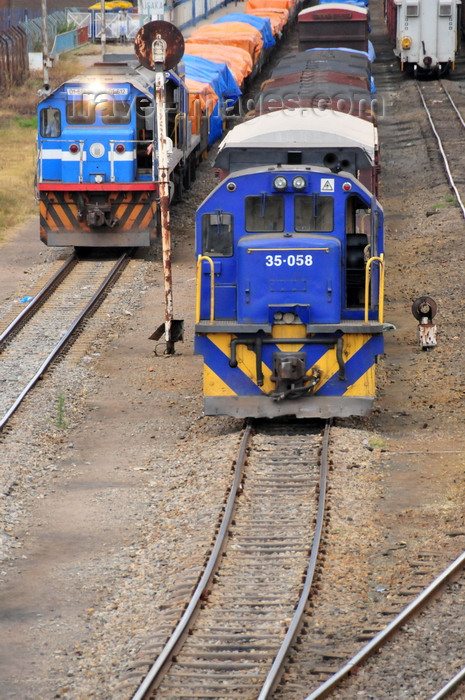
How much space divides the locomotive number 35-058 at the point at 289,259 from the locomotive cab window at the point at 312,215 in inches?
14.1

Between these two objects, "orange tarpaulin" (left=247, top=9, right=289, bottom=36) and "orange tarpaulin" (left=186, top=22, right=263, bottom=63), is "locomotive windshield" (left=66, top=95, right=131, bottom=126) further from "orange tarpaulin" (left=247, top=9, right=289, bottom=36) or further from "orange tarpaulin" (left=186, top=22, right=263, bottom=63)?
"orange tarpaulin" (left=247, top=9, right=289, bottom=36)

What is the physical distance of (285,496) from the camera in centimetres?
1089

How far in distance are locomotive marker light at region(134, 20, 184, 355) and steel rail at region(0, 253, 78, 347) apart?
2576 mm

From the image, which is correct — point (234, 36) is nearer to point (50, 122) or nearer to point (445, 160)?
point (445, 160)

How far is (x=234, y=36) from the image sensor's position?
42469mm

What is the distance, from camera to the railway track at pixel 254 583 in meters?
7.62

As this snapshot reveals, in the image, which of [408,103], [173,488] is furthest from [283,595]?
[408,103]

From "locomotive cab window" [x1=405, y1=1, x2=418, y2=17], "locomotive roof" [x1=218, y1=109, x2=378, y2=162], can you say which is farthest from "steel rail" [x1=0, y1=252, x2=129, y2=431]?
"locomotive cab window" [x1=405, y1=1, x2=418, y2=17]

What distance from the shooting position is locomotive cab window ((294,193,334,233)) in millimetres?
12219

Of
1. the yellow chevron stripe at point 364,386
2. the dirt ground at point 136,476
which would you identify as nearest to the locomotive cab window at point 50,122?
the dirt ground at point 136,476

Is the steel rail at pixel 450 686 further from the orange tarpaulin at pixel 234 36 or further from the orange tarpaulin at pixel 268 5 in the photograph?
the orange tarpaulin at pixel 268 5

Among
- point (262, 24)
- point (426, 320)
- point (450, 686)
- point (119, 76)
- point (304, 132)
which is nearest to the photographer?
point (450, 686)

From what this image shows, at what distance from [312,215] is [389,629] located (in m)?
5.41

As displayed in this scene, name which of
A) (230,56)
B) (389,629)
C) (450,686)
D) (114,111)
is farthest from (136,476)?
(230,56)
